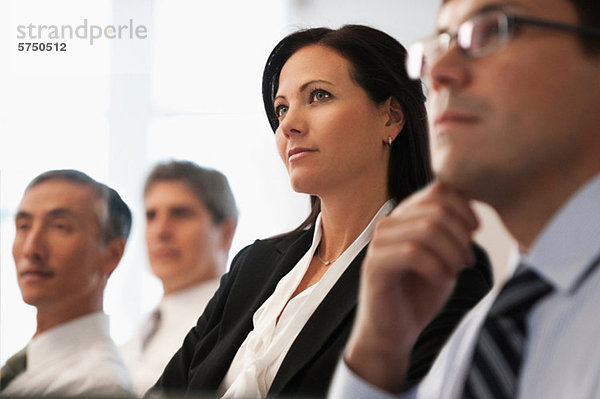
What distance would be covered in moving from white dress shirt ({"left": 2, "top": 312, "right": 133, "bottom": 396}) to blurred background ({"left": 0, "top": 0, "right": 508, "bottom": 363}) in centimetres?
4

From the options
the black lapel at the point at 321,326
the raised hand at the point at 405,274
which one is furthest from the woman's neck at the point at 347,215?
the raised hand at the point at 405,274

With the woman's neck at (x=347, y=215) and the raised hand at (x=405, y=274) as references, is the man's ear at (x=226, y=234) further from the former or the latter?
the raised hand at (x=405, y=274)

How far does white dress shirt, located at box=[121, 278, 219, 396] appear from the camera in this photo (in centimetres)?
156

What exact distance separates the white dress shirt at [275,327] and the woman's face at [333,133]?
0.31ft

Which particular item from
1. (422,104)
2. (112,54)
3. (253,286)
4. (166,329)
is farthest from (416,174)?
(112,54)

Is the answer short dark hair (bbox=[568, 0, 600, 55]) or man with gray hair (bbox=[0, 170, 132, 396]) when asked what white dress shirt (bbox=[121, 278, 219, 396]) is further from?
short dark hair (bbox=[568, 0, 600, 55])

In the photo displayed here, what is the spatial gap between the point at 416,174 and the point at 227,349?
51 centimetres

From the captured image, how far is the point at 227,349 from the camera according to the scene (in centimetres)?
142

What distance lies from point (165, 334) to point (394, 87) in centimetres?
72

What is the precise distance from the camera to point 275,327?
55.1 inches

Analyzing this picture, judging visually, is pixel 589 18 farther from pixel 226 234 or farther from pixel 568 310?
pixel 226 234

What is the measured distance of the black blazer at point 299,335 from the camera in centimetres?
120

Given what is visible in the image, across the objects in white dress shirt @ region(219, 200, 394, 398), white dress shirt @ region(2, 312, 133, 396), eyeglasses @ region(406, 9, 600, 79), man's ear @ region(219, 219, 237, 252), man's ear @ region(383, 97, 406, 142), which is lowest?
white dress shirt @ region(2, 312, 133, 396)

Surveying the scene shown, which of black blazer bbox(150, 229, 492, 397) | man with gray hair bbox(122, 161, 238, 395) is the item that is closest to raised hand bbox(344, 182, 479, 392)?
black blazer bbox(150, 229, 492, 397)
